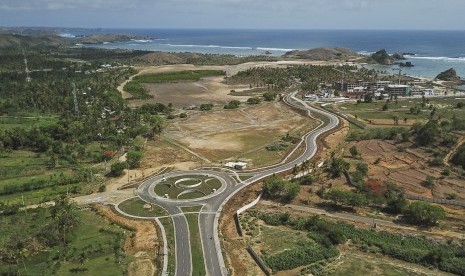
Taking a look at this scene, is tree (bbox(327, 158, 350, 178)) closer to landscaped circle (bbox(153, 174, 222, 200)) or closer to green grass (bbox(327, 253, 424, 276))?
landscaped circle (bbox(153, 174, 222, 200))

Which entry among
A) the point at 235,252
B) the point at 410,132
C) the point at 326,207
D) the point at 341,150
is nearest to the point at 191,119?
the point at 341,150

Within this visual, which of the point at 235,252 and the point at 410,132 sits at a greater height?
the point at 410,132

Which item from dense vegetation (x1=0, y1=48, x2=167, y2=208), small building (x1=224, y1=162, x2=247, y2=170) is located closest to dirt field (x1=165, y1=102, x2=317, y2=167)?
small building (x1=224, y1=162, x2=247, y2=170)

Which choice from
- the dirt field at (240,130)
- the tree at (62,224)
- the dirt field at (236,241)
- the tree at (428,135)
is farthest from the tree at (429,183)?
the tree at (62,224)

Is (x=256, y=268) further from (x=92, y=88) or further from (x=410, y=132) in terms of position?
(x=92, y=88)

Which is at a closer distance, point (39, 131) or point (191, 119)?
point (39, 131)

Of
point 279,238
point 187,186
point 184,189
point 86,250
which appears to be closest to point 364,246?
point 279,238

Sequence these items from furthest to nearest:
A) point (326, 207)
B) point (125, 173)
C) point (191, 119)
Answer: point (191, 119) → point (125, 173) → point (326, 207)
